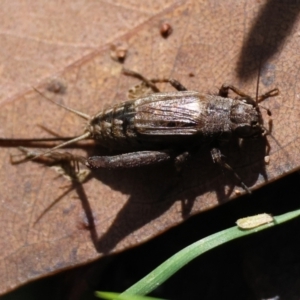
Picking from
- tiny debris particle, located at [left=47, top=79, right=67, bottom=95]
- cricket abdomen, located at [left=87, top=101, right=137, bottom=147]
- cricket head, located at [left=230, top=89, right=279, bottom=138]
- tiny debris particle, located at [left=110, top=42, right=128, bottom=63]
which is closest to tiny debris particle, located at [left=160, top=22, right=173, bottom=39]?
tiny debris particle, located at [left=110, top=42, right=128, bottom=63]

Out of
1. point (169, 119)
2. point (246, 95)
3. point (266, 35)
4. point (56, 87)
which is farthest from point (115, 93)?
point (266, 35)

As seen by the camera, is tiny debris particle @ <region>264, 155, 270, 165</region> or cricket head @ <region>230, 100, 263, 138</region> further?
cricket head @ <region>230, 100, 263, 138</region>

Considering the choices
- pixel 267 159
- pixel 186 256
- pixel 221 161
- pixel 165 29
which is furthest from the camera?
pixel 165 29

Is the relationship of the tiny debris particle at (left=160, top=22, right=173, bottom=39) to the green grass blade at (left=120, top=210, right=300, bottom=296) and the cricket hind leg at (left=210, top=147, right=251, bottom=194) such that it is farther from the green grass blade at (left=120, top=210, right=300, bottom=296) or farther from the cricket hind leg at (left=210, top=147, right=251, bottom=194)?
the green grass blade at (left=120, top=210, right=300, bottom=296)

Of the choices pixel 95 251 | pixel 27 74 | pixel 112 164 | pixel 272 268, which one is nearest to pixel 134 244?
pixel 95 251

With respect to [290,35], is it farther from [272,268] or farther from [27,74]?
[27,74]

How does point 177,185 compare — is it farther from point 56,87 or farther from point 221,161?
point 56,87

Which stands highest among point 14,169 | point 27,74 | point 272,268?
point 27,74
